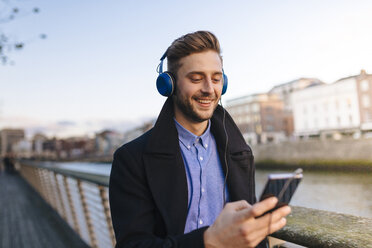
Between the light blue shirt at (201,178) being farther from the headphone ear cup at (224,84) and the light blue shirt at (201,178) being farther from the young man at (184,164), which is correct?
the headphone ear cup at (224,84)

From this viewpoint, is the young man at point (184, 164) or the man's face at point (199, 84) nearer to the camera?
the young man at point (184, 164)

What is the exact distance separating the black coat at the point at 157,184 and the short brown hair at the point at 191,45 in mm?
189

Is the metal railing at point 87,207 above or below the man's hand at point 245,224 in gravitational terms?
below

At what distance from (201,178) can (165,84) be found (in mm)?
356

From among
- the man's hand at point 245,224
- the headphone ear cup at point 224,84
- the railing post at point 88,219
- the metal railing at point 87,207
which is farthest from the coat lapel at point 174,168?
the railing post at point 88,219

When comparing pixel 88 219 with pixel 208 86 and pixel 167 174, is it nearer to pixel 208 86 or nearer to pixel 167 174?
pixel 167 174

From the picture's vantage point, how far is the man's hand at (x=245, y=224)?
67 cm

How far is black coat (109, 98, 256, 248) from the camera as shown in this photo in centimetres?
100

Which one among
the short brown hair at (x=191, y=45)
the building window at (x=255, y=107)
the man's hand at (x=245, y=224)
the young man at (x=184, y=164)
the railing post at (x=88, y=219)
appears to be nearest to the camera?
the man's hand at (x=245, y=224)

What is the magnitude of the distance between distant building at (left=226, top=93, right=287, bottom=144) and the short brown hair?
2343 inches

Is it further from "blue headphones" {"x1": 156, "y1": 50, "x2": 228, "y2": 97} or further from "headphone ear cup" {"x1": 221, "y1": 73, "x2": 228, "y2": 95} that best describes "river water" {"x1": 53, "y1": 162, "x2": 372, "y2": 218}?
"blue headphones" {"x1": 156, "y1": 50, "x2": 228, "y2": 97}

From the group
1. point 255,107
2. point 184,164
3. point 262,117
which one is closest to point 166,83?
point 184,164

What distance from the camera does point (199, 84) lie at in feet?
3.82

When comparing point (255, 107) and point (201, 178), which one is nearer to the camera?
point (201, 178)
